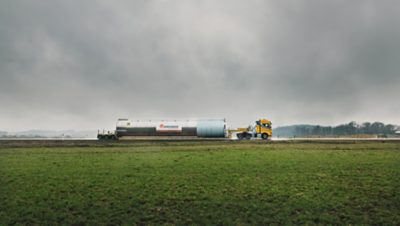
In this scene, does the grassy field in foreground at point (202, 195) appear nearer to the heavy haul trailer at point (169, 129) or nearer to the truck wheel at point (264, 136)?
the truck wheel at point (264, 136)

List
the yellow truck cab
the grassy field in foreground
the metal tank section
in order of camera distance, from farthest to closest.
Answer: the metal tank section → the yellow truck cab → the grassy field in foreground

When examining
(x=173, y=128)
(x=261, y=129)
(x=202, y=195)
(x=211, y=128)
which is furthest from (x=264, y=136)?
(x=202, y=195)

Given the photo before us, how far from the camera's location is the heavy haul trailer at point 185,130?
179ft

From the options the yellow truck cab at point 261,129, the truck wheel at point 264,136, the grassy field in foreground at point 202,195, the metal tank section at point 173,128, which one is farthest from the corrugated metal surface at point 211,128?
the grassy field in foreground at point 202,195

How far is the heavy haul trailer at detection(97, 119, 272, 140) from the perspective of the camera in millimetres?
54594

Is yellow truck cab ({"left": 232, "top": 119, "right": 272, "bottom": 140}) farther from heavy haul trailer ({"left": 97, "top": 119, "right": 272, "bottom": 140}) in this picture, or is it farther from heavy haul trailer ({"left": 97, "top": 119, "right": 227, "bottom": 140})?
heavy haul trailer ({"left": 97, "top": 119, "right": 227, "bottom": 140})

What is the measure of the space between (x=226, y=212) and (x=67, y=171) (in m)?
12.0

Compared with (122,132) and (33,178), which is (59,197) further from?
(122,132)

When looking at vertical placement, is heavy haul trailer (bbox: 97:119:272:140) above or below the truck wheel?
above

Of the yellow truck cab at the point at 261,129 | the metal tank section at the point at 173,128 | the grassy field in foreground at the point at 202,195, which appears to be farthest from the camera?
the metal tank section at the point at 173,128

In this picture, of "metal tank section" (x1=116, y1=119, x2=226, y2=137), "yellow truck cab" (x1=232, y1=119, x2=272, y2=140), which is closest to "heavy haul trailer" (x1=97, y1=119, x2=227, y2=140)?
"metal tank section" (x1=116, y1=119, x2=226, y2=137)

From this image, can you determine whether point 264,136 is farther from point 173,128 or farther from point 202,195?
point 202,195

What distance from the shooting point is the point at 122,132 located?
185ft

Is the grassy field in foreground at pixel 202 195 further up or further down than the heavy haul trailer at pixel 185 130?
further down
